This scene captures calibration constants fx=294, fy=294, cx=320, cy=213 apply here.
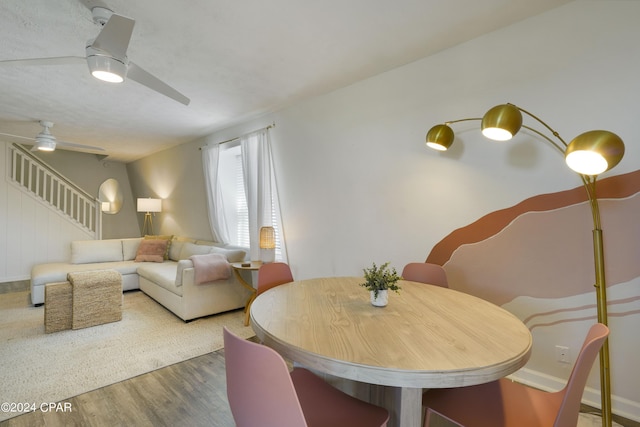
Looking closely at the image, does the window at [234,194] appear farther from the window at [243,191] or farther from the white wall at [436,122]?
the white wall at [436,122]

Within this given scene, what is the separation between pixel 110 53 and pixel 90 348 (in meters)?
2.57

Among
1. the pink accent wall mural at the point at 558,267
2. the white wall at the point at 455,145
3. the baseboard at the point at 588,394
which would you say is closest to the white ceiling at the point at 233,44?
the white wall at the point at 455,145

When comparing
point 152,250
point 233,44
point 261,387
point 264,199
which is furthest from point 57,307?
point 261,387

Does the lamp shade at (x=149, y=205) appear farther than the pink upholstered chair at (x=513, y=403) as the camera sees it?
Yes

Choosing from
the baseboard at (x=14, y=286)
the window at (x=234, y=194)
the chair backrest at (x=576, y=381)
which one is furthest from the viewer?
the baseboard at (x=14, y=286)

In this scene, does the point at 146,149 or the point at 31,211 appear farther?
the point at 146,149

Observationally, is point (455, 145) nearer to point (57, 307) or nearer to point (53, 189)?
point (57, 307)

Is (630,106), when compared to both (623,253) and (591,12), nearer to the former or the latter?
(591,12)

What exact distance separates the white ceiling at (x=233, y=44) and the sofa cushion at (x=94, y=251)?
85.2 inches

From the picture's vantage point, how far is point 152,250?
4996mm

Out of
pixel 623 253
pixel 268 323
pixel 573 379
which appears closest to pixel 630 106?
pixel 623 253

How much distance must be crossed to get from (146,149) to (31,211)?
217 cm

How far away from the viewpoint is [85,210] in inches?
229

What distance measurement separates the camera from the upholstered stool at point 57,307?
9.89 feet
